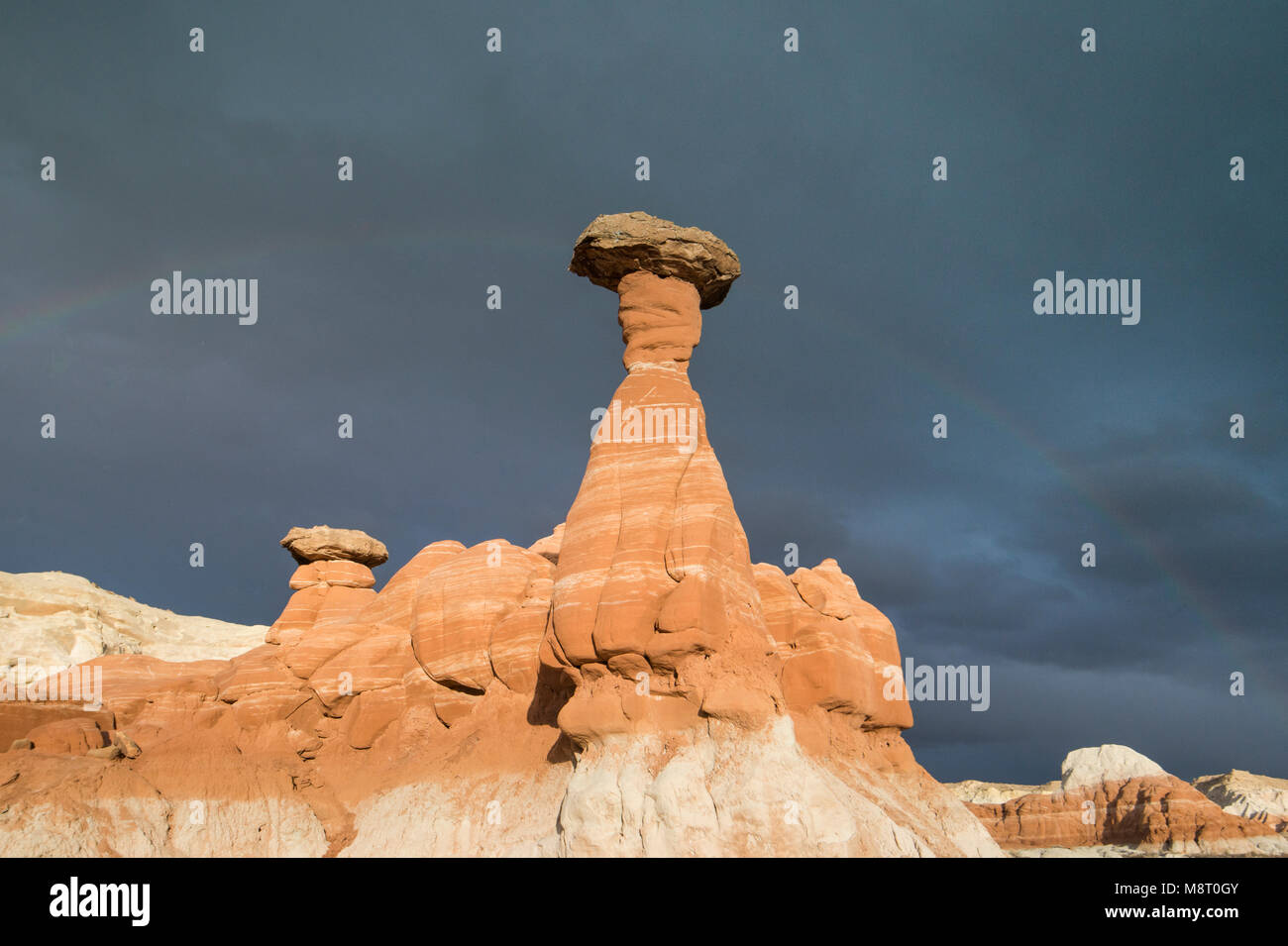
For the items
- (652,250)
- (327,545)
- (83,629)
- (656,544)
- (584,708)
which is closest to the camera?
(584,708)

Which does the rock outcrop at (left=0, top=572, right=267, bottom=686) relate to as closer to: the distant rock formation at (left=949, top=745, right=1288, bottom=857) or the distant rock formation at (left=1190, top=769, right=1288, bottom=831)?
the distant rock formation at (left=949, top=745, right=1288, bottom=857)

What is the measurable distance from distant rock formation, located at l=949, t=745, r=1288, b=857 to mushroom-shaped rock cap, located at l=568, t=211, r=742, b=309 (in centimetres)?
5063

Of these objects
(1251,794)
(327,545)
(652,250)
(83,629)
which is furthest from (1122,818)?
(83,629)

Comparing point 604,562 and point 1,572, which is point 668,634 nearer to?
point 604,562

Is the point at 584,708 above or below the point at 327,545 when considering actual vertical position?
below

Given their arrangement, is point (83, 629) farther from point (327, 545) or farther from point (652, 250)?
point (652, 250)

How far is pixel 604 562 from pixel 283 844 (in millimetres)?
13396

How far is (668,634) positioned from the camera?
23938 millimetres

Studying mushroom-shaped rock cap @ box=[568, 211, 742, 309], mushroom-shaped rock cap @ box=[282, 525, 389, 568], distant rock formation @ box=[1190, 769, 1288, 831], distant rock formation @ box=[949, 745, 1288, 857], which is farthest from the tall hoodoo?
distant rock formation @ box=[1190, 769, 1288, 831]

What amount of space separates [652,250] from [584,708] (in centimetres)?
1360

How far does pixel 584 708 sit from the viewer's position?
2422 centimetres

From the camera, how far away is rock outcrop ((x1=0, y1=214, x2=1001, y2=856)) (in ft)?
75.0

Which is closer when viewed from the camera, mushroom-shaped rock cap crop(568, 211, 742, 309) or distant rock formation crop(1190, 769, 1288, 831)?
mushroom-shaped rock cap crop(568, 211, 742, 309)

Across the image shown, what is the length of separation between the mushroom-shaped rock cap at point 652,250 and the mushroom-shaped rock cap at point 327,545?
19.6 meters
